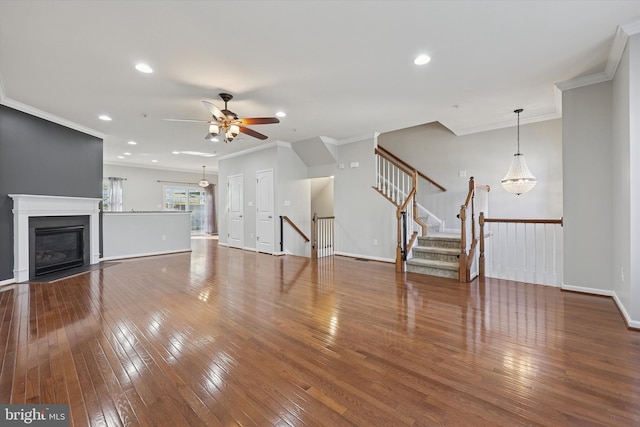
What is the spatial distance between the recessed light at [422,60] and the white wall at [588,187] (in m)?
2.23

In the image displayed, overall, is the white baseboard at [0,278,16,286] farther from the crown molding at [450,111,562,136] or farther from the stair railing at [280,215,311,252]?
the crown molding at [450,111,562,136]

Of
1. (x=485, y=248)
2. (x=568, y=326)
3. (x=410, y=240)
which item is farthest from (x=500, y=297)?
(x=410, y=240)

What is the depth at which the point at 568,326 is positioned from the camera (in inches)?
110

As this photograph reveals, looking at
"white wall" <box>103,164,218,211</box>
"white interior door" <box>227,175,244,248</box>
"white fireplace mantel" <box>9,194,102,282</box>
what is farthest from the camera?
"white wall" <box>103,164,218,211</box>

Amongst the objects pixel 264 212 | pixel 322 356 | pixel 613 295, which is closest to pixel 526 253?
pixel 613 295

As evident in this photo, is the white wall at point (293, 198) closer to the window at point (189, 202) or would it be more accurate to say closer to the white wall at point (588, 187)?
the white wall at point (588, 187)

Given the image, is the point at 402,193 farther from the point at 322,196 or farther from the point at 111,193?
the point at 111,193

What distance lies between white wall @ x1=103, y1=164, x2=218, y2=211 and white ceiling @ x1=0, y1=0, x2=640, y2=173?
535cm

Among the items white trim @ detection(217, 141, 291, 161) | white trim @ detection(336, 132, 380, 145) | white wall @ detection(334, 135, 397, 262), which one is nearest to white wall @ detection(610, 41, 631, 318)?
white wall @ detection(334, 135, 397, 262)

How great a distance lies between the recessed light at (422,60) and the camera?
3.14 m

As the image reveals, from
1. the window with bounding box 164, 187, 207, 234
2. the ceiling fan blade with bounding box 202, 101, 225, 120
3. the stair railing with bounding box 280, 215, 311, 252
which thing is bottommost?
the stair railing with bounding box 280, 215, 311, 252

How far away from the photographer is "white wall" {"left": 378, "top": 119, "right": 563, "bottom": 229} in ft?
17.5

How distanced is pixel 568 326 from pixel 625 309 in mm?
782

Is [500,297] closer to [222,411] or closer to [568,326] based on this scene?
[568,326]
